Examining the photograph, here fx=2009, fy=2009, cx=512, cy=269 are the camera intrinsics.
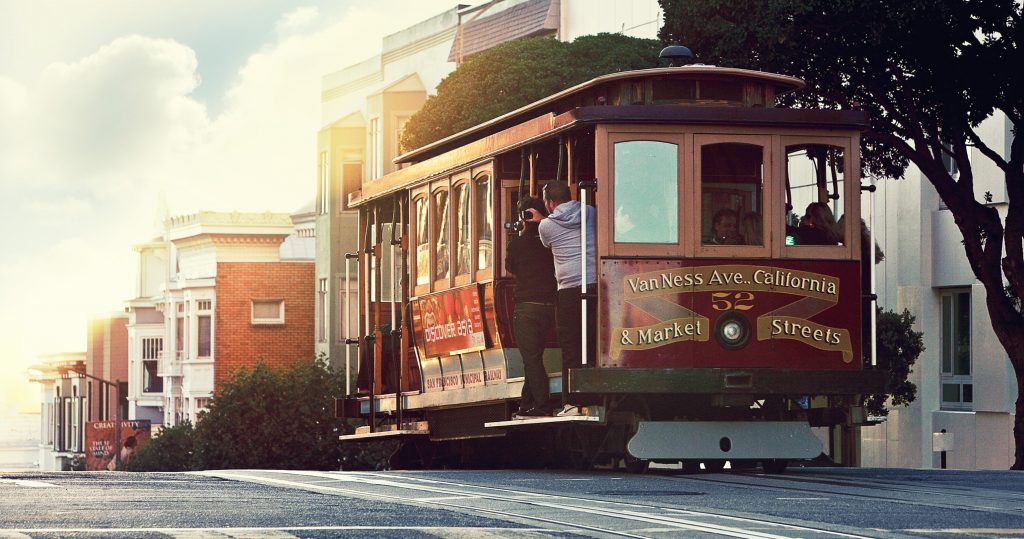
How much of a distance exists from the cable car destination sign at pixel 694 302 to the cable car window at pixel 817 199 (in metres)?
0.52

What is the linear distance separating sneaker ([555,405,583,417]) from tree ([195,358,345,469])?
21778 millimetres

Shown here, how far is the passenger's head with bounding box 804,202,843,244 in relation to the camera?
667 inches

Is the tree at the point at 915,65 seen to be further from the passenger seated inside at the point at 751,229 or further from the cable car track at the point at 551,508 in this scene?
the cable car track at the point at 551,508

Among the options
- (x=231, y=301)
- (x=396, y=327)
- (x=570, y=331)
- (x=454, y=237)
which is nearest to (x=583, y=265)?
(x=570, y=331)

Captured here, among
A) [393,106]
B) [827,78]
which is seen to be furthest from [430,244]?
[393,106]

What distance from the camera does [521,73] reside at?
35.1 m

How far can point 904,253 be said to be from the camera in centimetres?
3619

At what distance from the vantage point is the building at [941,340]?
110 ft

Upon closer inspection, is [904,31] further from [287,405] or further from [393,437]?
[287,405]

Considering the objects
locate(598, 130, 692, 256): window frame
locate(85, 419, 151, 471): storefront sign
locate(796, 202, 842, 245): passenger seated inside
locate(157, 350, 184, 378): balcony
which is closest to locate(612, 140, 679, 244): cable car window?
locate(598, 130, 692, 256): window frame

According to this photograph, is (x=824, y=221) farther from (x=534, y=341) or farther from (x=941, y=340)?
(x=941, y=340)

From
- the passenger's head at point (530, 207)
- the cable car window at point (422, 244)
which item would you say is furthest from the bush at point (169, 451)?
the passenger's head at point (530, 207)

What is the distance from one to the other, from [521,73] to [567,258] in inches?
740

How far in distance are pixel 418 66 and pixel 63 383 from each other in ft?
126
